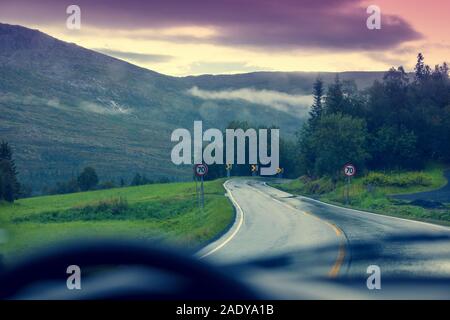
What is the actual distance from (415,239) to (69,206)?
23811 millimetres

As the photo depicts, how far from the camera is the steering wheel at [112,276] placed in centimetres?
571

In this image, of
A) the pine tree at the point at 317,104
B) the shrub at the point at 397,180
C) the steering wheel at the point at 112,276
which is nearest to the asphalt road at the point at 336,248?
the steering wheel at the point at 112,276

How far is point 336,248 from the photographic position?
51.1 feet

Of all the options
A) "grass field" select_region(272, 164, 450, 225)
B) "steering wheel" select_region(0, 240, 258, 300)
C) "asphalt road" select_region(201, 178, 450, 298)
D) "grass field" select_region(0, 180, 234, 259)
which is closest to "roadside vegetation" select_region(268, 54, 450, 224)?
"grass field" select_region(272, 164, 450, 225)

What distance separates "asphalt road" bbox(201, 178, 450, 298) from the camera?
1042cm

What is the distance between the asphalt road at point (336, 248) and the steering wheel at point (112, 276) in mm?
1274

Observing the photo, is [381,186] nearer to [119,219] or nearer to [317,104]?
[119,219]

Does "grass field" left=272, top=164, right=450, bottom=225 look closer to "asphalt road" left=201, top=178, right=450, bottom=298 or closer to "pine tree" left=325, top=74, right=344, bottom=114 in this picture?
"pine tree" left=325, top=74, right=344, bottom=114

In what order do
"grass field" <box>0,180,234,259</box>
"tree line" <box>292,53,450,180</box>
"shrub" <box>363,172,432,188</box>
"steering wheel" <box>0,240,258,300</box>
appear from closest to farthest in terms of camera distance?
"steering wheel" <box>0,240,258,300</box> → "grass field" <box>0,180,234,259</box> → "shrub" <box>363,172,432,188</box> → "tree line" <box>292,53,450,180</box>

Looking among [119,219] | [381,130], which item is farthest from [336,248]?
[381,130]

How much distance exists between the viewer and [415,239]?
58.6 ft

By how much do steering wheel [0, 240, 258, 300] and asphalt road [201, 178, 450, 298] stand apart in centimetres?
127

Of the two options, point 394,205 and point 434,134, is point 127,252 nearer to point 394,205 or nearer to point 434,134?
point 394,205
